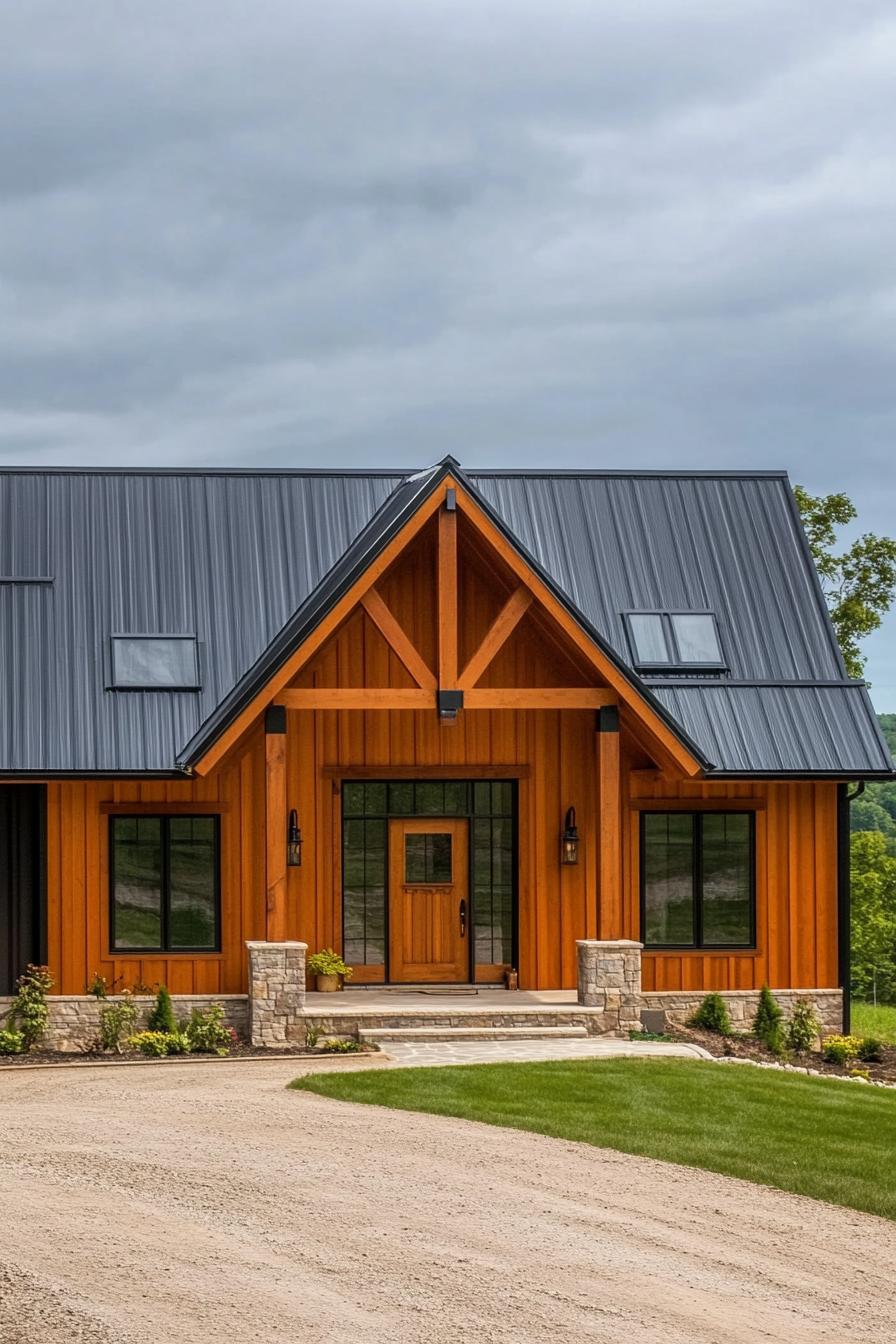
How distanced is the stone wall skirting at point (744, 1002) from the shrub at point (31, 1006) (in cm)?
707

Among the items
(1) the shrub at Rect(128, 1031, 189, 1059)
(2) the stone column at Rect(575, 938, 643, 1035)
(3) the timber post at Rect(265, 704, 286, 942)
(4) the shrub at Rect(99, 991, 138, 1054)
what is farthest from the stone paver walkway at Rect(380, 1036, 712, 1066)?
(4) the shrub at Rect(99, 991, 138, 1054)

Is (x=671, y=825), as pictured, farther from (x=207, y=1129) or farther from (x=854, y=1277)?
(x=854, y=1277)

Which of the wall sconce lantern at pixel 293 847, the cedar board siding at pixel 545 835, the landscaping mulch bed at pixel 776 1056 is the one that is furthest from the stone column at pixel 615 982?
the wall sconce lantern at pixel 293 847

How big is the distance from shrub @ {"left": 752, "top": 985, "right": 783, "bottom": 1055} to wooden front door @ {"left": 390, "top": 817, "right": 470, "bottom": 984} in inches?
141

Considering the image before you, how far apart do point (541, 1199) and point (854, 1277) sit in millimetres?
2237

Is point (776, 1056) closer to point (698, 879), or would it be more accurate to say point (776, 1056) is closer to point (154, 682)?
point (698, 879)

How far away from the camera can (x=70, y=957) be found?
1981cm

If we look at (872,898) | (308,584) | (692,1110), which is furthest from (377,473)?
(872,898)

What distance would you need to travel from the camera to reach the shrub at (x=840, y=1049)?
18875mm

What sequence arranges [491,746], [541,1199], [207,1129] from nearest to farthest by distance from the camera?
[541,1199]
[207,1129]
[491,746]

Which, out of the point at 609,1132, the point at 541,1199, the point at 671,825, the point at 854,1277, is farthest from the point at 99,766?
the point at 854,1277

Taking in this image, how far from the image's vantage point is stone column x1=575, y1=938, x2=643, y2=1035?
1908cm

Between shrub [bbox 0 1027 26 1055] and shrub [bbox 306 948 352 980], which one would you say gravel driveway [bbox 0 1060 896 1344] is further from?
shrub [bbox 306 948 352 980]

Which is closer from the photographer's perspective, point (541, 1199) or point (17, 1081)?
point (541, 1199)
